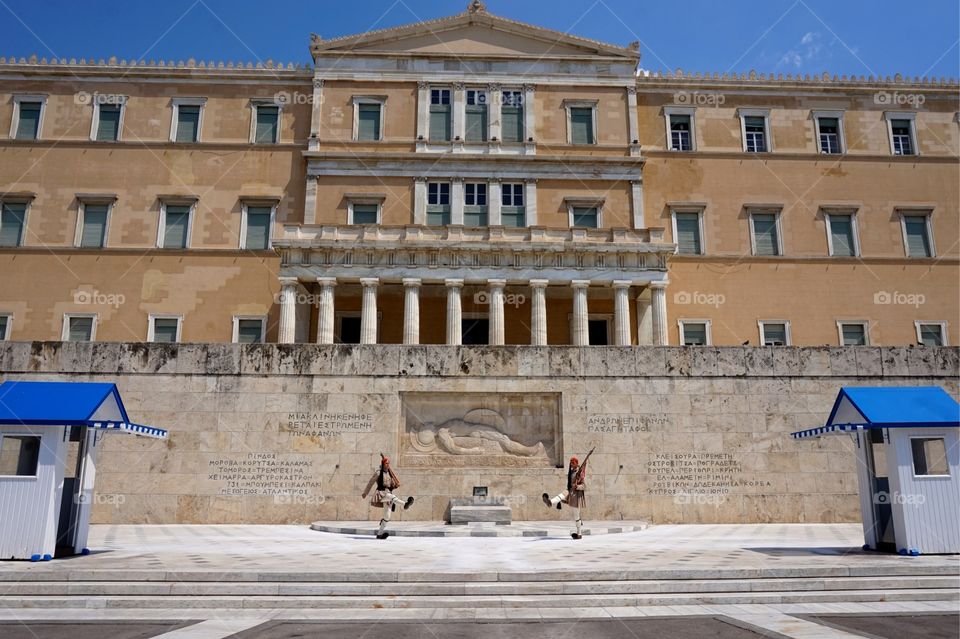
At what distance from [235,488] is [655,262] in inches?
875

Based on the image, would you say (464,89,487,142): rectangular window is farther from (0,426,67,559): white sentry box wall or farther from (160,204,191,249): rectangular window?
(0,426,67,559): white sentry box wall

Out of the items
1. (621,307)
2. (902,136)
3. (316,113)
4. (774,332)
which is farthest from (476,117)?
(902,136)

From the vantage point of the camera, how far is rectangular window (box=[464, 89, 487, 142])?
127ft

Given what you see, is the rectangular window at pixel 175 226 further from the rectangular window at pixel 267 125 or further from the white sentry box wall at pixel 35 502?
the white sentry box wall at pixel 35 502

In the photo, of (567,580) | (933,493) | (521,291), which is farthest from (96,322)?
(933,493)

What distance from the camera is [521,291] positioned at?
3428 cm

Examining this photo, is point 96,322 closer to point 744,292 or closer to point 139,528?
point 139,528

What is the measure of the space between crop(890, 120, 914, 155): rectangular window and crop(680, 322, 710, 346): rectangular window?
635 inches

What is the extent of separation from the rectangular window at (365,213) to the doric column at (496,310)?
28.0ft

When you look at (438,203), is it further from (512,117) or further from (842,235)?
(842,235)

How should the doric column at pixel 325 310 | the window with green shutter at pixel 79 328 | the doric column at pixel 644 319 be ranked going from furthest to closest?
the window with green shutter at pixel 79 328 → the doric column at pixel 644 319 → the doric column at pixel 325 310

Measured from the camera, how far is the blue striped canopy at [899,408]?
12.1 metres

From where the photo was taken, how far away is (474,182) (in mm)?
37812

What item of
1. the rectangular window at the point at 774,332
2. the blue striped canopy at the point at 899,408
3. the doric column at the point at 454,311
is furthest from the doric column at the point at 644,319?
the blue striped canopy at the point at 899,408
